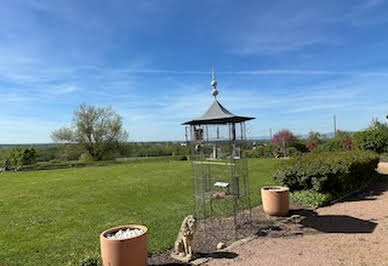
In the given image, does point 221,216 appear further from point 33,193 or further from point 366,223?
point 33,193

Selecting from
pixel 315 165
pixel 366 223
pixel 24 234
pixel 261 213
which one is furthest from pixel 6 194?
pixel 366 223

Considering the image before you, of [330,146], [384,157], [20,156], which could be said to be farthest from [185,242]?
[20,156]

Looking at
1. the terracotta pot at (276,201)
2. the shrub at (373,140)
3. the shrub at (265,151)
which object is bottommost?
the terracotta pot at (276,201)

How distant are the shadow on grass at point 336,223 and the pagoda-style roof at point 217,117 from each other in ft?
7.86

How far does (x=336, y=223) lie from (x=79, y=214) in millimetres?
5567

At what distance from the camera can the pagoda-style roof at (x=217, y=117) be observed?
5144mm

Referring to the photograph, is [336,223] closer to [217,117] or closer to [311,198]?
[311,198]

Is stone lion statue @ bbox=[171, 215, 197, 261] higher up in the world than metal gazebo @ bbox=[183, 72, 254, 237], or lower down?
lower down

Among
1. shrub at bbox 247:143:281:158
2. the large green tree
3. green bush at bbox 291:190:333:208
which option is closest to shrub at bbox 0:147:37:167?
the large green tree

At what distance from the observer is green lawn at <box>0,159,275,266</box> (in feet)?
15.1

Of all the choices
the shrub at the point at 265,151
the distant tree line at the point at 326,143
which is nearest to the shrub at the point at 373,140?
the distant tree line at the point at 326,143

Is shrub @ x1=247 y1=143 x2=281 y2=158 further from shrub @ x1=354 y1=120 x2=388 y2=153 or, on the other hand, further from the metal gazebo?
A: the metal gazebo

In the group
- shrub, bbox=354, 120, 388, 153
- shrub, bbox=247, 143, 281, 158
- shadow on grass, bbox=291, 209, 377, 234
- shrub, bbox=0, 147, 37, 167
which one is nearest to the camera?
shadow on grass, bbox=291, 209, 377, 234

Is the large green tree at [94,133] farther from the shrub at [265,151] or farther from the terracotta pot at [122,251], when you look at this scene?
the terracotta pot at [122,251]
